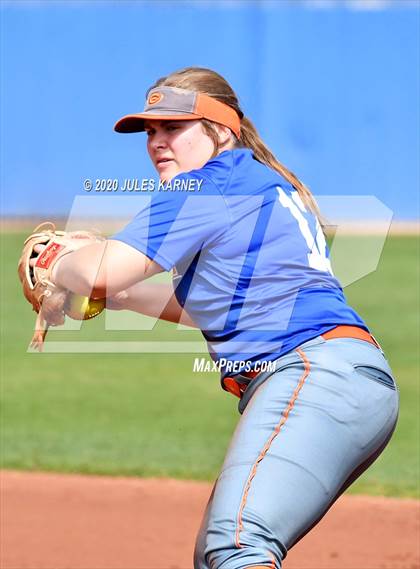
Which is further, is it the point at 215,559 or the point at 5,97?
the point at 5,97

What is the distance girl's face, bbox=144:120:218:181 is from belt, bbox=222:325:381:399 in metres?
0.49

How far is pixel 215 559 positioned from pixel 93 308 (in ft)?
2.38

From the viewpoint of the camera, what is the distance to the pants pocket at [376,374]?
207cm

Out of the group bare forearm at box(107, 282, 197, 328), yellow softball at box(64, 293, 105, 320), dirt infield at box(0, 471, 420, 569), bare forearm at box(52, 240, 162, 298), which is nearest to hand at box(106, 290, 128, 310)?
bare forearm at box(107, 282, 197, 328)

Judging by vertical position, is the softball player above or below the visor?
below

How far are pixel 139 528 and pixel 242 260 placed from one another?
239 centimetres

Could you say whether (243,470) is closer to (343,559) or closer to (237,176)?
(237,176)

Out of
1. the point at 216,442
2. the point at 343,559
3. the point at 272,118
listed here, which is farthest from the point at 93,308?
the point at 272,118

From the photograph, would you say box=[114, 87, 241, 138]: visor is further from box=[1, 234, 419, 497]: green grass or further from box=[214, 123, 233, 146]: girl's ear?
box=[1, 234, 419, 497]: green grass

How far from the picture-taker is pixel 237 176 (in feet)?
7.07

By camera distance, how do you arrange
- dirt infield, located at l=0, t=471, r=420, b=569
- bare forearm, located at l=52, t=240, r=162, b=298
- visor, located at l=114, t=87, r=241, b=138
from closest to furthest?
1. bare forearm, located at l=52, t=240, r=162, b=298
2. visor, located at l=114, t=87, r=241, b=138
3. dirt infield, located at l=0, t=471, r=420, b=569

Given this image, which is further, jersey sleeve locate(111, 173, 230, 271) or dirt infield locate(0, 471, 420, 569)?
dirt infield locate(0, 471, 420, 569)

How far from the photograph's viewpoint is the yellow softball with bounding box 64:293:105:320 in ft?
7.68

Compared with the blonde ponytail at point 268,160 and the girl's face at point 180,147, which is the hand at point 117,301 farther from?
the blonde ponytail at point 268,160
